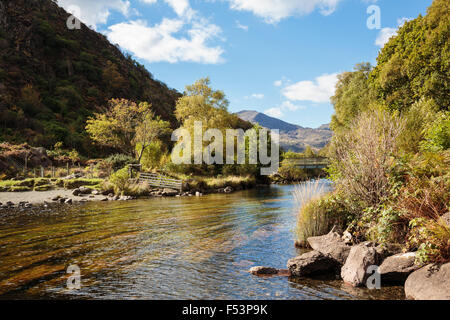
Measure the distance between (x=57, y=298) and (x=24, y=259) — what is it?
2818mm

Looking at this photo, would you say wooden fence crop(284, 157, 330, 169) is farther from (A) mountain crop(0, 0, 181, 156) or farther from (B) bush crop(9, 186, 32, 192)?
(B) bush crop(9, 186, 32, 192)

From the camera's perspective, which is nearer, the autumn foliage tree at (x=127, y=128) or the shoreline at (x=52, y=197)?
the shoreline at (x=52, y=197)

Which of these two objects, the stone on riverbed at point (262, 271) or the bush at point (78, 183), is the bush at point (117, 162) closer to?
the bush at point (78, 183)

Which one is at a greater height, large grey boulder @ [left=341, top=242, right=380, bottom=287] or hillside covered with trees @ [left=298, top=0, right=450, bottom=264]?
hillside covered with trees @ [left=298, top=0, right=450, bottom=264]

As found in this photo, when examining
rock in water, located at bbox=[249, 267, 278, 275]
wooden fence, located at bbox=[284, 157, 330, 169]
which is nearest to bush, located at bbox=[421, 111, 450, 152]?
rock in water, located at bbox=[249, 267, 278, 275]

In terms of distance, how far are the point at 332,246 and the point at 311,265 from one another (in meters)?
1.11

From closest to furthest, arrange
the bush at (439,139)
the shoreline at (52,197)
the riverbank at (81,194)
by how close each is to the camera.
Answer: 1. the bush at (439,139)
2. the shoreline at (52,197)
3. the riverbank at (81,194)

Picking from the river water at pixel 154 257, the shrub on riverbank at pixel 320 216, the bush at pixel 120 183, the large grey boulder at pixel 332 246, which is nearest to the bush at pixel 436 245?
the river water at pixel 154 257

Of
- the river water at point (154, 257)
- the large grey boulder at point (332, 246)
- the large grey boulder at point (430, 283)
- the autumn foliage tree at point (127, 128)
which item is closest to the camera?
the large grey boulder at point (430, 283)

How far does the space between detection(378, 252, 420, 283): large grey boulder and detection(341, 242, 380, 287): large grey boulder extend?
0.73ft

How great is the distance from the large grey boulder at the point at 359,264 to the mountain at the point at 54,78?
123 ft

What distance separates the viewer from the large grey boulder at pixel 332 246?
253 inches

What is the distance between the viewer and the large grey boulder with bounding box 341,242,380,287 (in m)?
5.43

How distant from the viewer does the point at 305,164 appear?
48.2m
